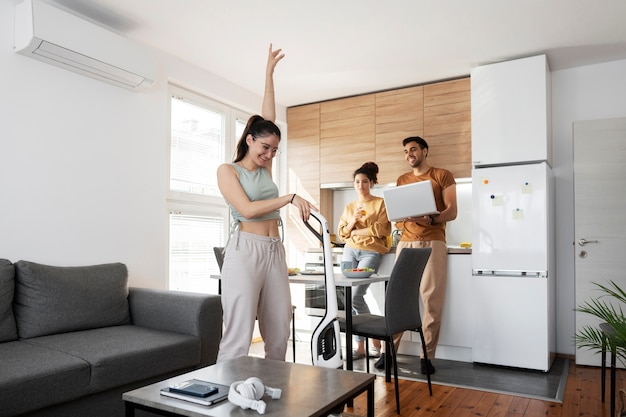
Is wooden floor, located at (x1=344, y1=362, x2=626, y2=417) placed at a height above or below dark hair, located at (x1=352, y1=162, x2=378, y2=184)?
below

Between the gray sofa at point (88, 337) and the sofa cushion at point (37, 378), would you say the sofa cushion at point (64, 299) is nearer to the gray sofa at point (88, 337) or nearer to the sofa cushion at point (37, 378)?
the gray sofa at point (88, 337)

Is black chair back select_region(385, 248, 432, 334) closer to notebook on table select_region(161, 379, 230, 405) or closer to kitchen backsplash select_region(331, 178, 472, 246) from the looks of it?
notebook on table select_region(161, 379, 230, 405)

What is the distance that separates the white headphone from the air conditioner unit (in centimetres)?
249

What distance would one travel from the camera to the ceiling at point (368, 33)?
3225 mm

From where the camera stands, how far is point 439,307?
158 inches

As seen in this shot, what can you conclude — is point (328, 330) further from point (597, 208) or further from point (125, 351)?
point (597, 208)

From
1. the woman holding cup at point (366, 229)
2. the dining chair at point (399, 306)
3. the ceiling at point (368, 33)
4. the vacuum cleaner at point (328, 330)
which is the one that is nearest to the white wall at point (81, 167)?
the ceiling at point (368, 33)

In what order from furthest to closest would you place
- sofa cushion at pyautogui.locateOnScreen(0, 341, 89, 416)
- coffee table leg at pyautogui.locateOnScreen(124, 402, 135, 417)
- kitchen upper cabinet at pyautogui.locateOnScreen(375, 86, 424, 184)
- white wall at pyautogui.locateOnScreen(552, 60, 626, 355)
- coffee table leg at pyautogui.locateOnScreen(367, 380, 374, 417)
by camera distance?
kitchen upper cabinet at pyautogui.locateOnScreen(375, 86, 424, 184) < white wall at pyautogui.locateOnScreen(552, 60, 626, 355) < sofa cushion at pyautogui.locateOnScreen(0, 341, 89, 416) < coffee table leg at pyautogui.locateOnScreen(367, 380, 374, 417) < coffee table leg at pyautogui.locateOnScreen(124, 402, 135, 417)

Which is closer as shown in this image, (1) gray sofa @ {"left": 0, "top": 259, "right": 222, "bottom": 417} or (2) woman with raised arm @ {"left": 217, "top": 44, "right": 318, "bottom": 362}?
(2) woman with raised arm @ {"left": 217, "top": 44, "right": 318, "bottom": 362}

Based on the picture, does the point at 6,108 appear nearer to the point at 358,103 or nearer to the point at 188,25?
the point at 188,25

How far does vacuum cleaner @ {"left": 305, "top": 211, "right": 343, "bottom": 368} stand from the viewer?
1.74 meters

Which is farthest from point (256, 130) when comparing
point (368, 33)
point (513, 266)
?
point (513, 266)

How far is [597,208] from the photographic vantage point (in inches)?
156

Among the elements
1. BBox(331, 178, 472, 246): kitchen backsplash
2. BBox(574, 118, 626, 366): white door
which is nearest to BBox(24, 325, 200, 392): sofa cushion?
BBox(331, 178, 472, 246): kitchen backsplash
